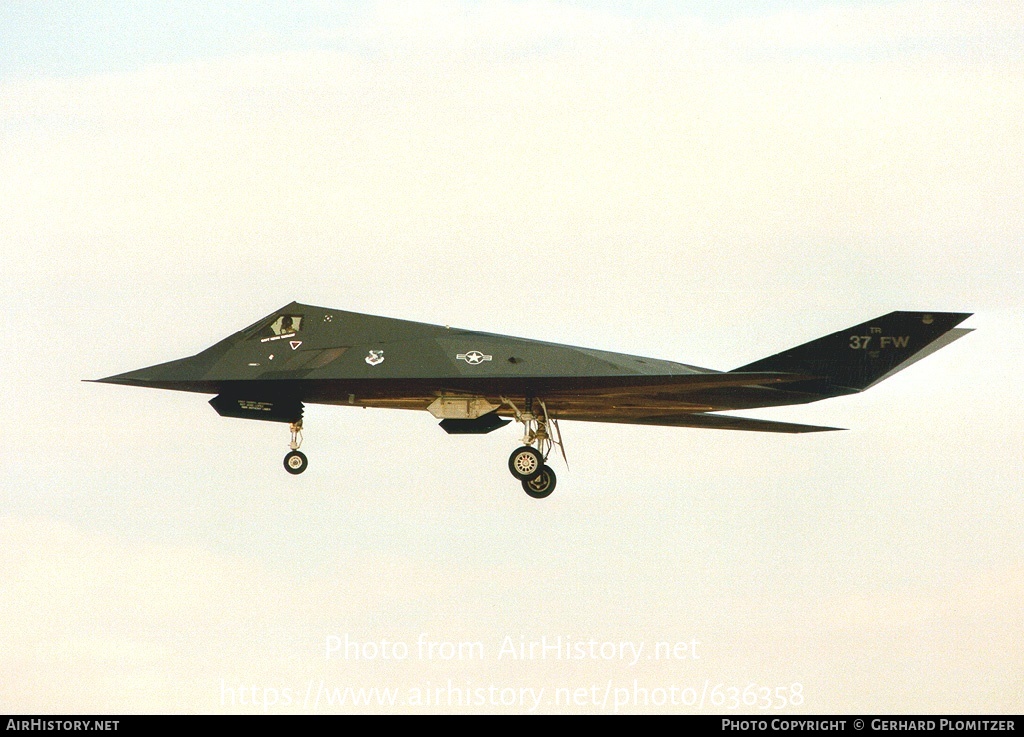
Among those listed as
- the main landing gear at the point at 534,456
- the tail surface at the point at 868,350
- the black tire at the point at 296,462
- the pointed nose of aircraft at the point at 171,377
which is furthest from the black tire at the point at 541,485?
the pointed nose of aircraft at the point at 171,377

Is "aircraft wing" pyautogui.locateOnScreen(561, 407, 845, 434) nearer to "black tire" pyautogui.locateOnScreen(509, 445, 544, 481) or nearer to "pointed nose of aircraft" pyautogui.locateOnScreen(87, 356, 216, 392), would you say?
"black tire" pyautogui.locateOnScreen(509, 445, 544, 481)

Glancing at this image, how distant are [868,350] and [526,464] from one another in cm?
589

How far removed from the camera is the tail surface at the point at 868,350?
31766 millimetres

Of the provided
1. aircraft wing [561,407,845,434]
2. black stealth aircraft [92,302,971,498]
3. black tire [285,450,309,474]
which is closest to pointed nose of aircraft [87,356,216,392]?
black stealth aircraft [92,302,971,498]

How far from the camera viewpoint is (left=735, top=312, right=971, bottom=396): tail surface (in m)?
31.8

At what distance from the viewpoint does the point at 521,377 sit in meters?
32.3

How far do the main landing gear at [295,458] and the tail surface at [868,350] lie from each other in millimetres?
7321

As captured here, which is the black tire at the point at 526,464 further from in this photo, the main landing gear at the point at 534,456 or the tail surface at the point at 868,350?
the tail surface at the point at 868,350

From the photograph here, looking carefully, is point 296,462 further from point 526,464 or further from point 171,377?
point 526,464

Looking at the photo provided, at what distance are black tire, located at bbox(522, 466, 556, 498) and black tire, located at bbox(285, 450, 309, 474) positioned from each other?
362cm

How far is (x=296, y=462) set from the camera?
34094mm

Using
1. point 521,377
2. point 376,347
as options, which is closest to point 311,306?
point 376,347
